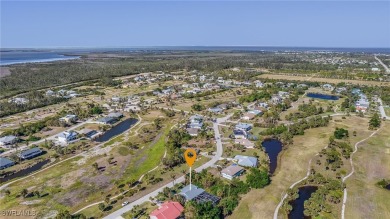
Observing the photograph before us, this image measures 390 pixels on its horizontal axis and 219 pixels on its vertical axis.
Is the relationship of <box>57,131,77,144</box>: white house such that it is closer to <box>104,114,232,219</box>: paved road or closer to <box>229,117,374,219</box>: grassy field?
<box>104,114,232,219</box>: paved road

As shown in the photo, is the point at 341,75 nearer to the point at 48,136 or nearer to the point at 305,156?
the point at 305,156

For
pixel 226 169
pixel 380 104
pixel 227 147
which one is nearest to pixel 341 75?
pixel 380 104

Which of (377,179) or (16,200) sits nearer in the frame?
(16,200)

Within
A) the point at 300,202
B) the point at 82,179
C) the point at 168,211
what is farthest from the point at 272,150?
the point at 82,179

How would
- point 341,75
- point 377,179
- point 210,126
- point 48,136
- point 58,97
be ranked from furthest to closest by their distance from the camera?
point 341,75 < point 58,97 < point 210,126 < point 48,136 < point 377,179

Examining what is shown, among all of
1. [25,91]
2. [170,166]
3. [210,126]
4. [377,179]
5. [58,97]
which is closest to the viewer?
[377,179]

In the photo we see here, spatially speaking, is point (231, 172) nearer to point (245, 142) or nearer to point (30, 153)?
point (245, 142)
